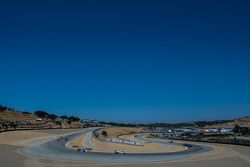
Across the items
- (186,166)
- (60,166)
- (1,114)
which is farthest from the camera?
(1,114)

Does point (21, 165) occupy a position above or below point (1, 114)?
below

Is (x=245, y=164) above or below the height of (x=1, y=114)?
below

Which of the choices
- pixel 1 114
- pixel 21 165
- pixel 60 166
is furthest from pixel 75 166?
pixel 1 114

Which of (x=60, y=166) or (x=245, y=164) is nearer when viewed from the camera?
(x=60, y=166)

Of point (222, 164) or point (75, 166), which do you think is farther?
point (222, 164)

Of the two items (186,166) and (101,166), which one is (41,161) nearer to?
(101,166)

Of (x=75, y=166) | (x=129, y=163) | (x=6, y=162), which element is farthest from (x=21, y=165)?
(x=129, y=163)

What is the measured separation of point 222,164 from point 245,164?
10.7 feet

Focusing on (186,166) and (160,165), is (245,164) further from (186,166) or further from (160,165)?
(160,165)

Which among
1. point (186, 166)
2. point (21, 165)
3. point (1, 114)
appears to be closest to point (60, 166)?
point (21, 165)

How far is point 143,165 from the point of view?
51.8m

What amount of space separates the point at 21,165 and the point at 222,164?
28.2 metres

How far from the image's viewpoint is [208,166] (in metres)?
52.0

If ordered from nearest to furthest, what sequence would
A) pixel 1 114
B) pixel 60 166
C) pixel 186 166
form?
pixel 60 166 < pixel 186 166 < pixel 1 114
